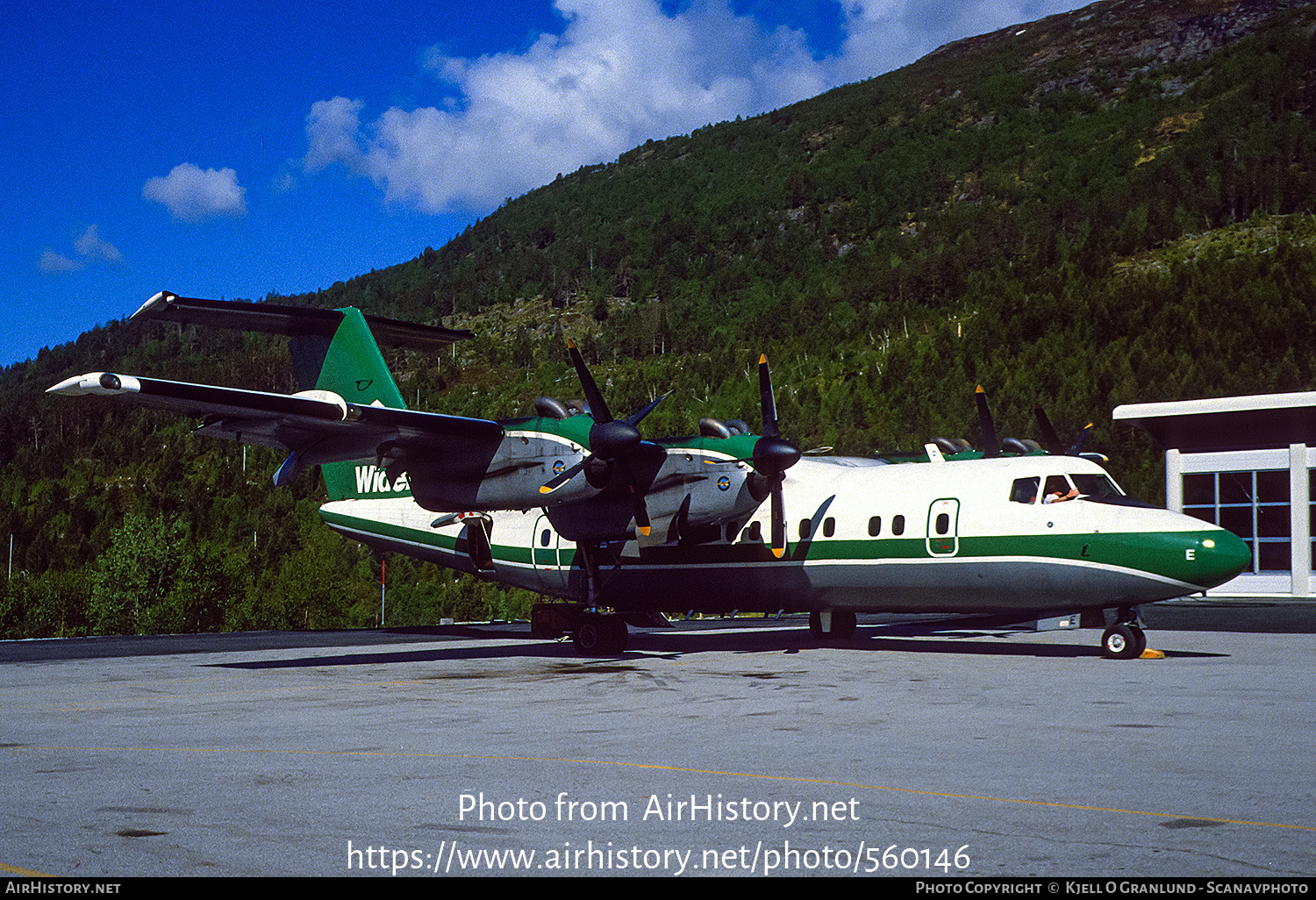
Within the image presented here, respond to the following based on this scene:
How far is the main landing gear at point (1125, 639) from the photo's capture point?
17.6 m

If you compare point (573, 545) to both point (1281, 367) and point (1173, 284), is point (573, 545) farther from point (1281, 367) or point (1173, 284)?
point (1173, 284)

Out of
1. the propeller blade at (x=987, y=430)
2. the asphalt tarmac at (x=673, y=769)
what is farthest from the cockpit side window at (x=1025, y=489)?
the propeller blade at (x=987, y=430)

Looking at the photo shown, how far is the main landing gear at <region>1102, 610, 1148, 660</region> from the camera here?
693 inches

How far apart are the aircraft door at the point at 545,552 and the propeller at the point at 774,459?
539 centimetres

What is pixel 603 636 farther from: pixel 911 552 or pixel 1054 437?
pixel 1054 437

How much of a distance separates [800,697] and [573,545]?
1082cm

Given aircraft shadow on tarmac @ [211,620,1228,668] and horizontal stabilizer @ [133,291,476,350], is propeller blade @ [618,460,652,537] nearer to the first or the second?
aircraft shadow on tarmac @ [211,620,1228,668]

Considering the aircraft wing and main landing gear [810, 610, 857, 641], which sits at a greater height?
the aircraft wing

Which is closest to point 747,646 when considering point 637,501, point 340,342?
point 637,501

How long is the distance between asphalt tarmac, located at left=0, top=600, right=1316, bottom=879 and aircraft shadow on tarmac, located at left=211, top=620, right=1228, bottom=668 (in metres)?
1.50

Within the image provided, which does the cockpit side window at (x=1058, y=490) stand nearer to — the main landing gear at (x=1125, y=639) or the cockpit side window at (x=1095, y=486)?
the cockpit side window at (x=1095, y=486)

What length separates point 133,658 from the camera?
21281mm

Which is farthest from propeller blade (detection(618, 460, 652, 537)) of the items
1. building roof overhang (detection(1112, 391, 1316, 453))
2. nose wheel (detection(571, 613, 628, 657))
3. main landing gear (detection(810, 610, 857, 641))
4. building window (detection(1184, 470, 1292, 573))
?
building window (detection(1184, 470, 1292, 573))

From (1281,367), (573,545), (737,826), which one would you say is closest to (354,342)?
(573,545)
